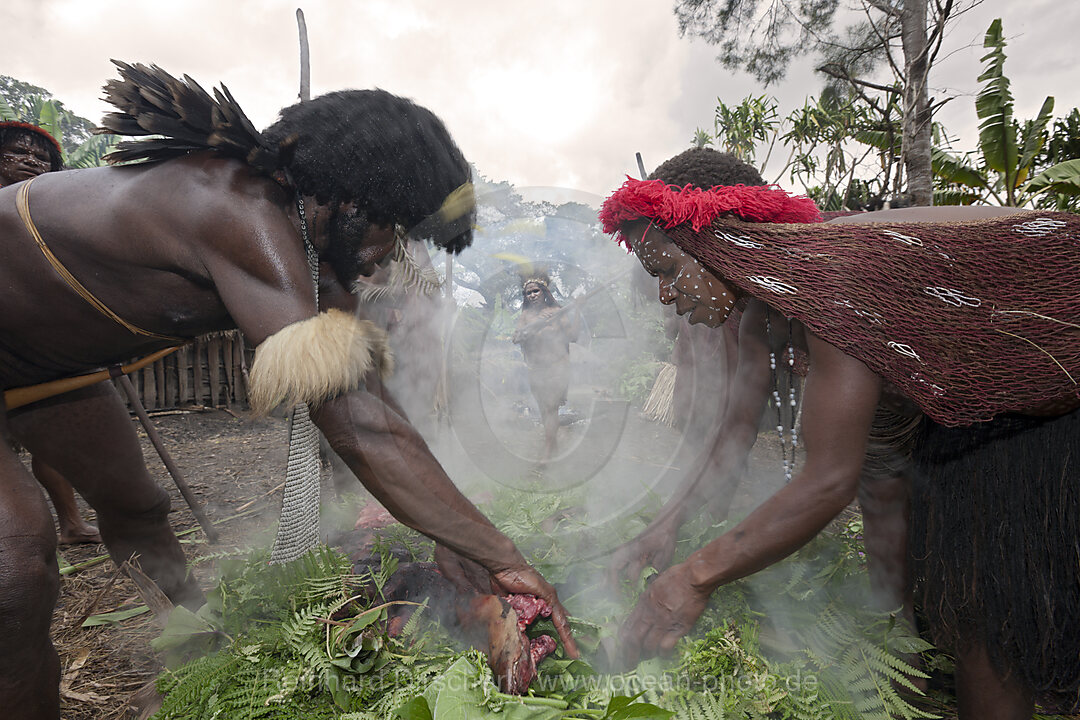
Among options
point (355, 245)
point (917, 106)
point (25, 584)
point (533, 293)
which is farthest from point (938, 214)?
point (917, 106)

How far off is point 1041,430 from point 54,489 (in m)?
4.92

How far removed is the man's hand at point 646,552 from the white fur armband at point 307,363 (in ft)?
3.70

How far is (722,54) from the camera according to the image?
1134 cm

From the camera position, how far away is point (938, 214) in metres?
1.34

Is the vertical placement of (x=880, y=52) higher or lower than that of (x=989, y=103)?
higher

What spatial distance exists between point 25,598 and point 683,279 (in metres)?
1.87

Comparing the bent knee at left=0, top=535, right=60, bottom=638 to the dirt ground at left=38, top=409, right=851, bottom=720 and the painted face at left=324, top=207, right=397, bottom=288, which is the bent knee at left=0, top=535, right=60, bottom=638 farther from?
the painted face at left=324, top=207, right=397, bottom=288

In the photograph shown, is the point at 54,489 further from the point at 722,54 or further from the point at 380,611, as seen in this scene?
the point at 722,54

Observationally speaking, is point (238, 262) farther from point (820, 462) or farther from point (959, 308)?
point (959, 308)

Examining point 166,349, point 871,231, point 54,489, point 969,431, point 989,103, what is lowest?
point 54,489

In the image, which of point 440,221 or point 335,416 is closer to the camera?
point 335,416

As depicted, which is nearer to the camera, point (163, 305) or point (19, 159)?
point (163, 305)

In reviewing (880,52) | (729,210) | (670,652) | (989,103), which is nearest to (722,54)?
(880,52)

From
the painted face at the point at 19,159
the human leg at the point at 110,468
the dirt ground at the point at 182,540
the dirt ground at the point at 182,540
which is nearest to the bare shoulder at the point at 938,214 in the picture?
the dirt ground at the point at 182,540
